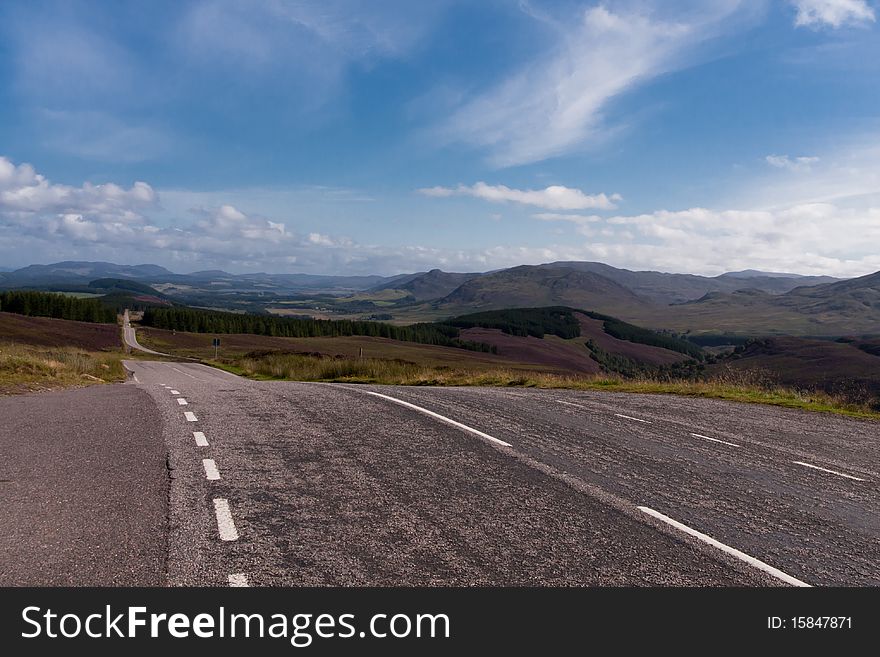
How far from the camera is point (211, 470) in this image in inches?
297

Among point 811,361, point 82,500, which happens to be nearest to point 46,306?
point 82,500

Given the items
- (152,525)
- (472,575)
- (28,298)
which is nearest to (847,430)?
(472,575)

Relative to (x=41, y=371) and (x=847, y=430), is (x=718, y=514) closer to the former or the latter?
(x=847, y=430)

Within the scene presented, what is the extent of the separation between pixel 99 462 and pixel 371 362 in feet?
78.0

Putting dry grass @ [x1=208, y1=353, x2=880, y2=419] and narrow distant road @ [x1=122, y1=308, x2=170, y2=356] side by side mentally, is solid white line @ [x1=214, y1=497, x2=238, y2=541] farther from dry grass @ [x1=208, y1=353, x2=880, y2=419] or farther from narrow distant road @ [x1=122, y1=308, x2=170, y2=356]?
narrow distant road @ [x1=122, y1=308, x2=170, y2=356]

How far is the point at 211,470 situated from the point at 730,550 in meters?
5.95

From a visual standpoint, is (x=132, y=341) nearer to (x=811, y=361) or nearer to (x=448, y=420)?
(x=448, y=420)

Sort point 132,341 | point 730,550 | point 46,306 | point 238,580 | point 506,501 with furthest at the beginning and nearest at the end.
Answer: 1. point 46,306
2. point 132,341
3. point 506,501
4. point 730,550
5. point 238,580

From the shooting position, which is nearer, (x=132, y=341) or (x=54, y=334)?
(x=54, y=334)

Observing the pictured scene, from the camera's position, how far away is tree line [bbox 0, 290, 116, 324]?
132750mm

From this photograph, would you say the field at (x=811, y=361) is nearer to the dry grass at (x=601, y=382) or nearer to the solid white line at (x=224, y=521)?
the dry grass at (x=601, y=382)

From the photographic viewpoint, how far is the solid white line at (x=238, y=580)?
175 inches

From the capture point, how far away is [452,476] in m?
7.74

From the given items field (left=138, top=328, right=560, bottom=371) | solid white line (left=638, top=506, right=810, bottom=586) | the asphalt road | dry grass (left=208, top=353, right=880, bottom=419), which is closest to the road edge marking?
the asphalt road
